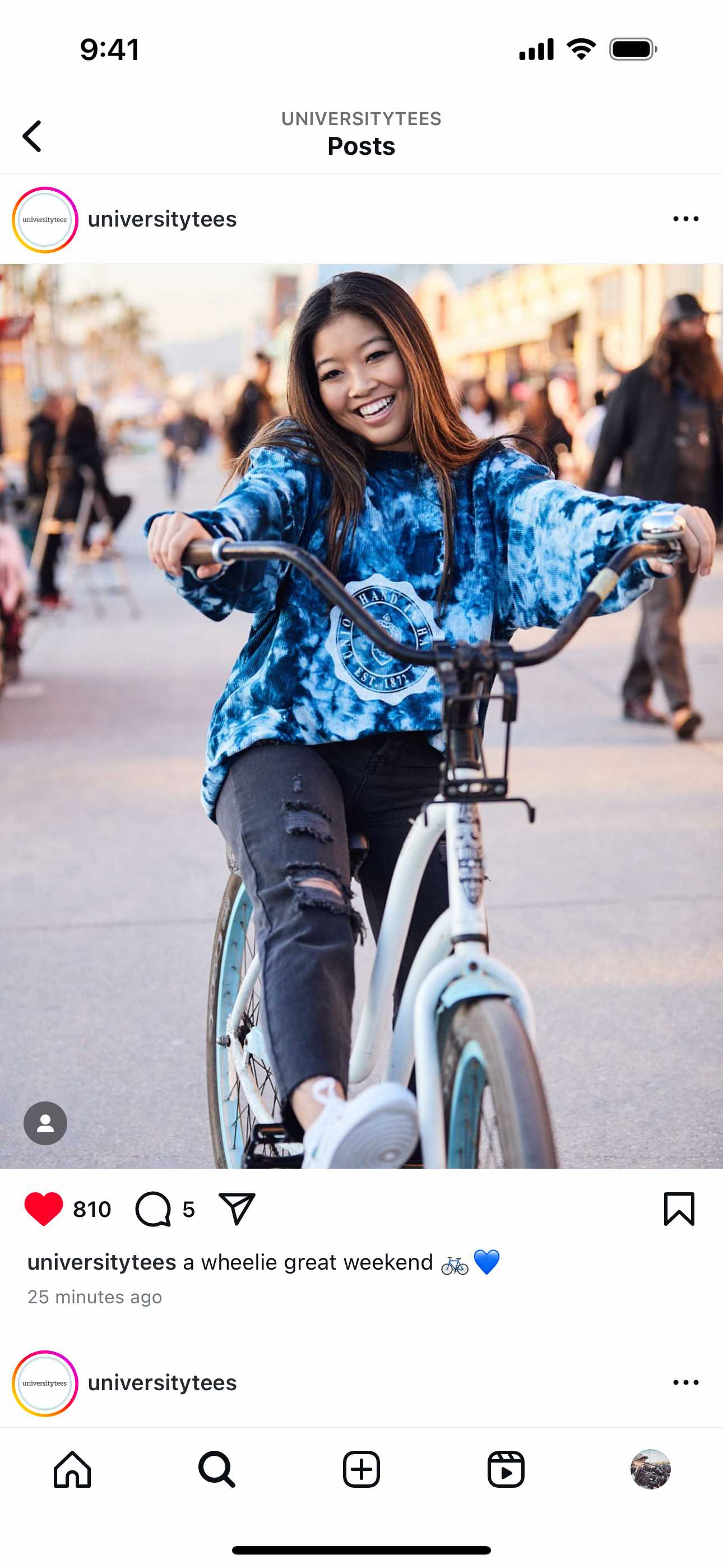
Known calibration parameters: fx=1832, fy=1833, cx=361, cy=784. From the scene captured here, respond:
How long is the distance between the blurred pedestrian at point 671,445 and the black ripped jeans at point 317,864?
494 centimetres

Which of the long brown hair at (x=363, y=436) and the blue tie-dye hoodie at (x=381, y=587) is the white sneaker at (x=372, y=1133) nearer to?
the blue tie-dye hoodie at (x=381, y=587)

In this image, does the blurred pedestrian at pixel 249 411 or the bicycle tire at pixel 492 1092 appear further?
the blurred pedestrian at pixel 249 411

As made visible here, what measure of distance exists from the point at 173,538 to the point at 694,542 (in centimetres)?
63

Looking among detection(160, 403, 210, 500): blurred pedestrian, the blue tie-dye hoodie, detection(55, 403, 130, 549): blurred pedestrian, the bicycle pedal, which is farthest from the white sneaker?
detection(160, 403, 210, 500): blurred pedestrian

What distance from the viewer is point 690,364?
761cm

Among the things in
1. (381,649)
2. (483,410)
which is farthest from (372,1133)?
(483,410)
